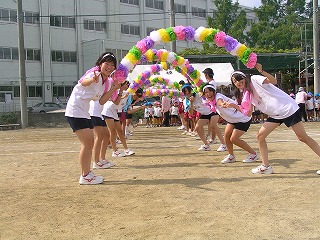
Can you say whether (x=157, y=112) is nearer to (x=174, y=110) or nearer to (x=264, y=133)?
(x=174, y=110)

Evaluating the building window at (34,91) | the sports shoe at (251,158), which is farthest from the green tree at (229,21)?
the sports shoe at (251,158)

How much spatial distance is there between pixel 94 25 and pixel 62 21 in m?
4.08

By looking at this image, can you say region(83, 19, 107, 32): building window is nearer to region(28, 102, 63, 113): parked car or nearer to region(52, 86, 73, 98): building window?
region(52, 86, 73, 98): building window

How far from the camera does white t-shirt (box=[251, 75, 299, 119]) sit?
20.6 ft

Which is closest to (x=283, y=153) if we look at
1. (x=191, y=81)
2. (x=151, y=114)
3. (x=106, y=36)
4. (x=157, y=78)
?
(x=191, y=81)

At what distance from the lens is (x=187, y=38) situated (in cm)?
1025

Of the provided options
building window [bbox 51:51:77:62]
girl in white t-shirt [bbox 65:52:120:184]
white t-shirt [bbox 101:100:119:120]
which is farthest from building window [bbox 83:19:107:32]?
girl in white t-shirt [bbox 65:52:120:184]

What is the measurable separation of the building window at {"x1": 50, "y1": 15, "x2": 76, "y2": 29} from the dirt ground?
36.7 m

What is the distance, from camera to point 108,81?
6.66 metres

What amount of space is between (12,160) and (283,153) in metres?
6.22

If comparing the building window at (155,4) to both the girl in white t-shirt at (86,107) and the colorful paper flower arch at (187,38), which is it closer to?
the colorful paper flower arch at (187,38)

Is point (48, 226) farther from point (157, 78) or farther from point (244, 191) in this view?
point (157, 78)

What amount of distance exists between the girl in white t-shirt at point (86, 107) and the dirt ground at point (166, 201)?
0.38 m

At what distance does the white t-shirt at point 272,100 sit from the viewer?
629 centimetres
